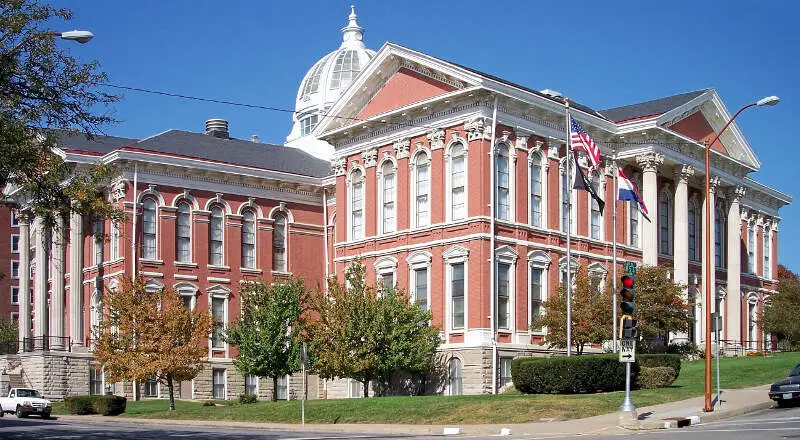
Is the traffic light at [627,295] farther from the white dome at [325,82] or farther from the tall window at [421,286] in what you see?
the white dome at [325,82]

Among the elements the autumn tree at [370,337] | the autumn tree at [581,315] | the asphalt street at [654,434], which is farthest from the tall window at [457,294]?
the asphalt street at [654,434]

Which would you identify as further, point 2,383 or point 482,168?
point 2,383

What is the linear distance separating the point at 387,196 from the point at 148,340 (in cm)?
1306

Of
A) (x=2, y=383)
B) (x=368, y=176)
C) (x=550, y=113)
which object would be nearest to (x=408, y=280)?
(x=368, y=176)

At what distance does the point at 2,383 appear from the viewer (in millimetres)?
61125

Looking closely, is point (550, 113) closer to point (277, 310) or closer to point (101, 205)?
point (277, 310)

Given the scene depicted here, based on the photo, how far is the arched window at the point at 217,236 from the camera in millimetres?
59978

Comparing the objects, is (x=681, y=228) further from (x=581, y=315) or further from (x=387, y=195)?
(x=387, y=195)

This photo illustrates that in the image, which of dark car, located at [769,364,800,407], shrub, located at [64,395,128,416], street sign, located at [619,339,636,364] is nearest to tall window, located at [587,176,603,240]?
dark car, located at [769,364,800,407]

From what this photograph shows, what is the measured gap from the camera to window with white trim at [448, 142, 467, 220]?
48188mm

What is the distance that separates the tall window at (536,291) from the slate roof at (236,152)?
61.8 feet

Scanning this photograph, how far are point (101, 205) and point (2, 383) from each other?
41.7m

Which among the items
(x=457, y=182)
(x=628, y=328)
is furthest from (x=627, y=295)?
(x=457, y=182)

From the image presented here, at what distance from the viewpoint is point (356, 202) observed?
5447 centimetres
